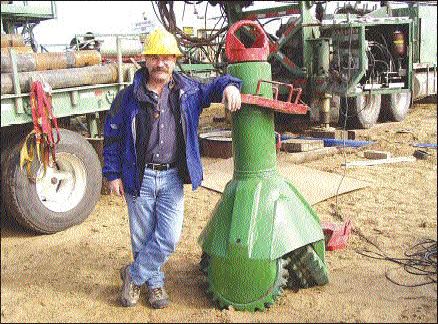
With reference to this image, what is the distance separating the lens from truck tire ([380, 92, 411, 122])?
36.5ft

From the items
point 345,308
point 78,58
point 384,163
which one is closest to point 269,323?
point 345,308

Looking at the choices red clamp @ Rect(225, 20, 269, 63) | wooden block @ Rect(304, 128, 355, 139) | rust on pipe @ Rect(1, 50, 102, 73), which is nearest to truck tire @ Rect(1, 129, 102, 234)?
rust on pipe @ Rect(1, 50, 102, 73)

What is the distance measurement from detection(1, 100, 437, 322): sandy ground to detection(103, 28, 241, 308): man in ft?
1.44

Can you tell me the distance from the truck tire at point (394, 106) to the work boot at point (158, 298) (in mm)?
8701

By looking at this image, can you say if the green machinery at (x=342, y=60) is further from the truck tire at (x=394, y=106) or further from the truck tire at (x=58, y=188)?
the truck tire at (x=58, y=188)

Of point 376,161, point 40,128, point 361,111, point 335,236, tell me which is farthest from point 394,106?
point 40,128

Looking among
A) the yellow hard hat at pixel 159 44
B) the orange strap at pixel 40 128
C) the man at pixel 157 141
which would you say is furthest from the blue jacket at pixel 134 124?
the orange strap at pixel 40 128

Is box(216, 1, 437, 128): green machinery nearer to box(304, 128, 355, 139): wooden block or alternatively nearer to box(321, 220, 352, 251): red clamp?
box(304, 128, 355, 139): wooden block

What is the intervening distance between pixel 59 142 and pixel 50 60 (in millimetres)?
789

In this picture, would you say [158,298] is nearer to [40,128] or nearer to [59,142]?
[40,128]

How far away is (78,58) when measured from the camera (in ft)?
17.8

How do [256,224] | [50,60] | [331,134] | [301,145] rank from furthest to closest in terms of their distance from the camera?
[331,134], [301,145], [50,60], [256,224]

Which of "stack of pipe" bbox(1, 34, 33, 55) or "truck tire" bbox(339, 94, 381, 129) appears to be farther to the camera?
"truck tire" bbox(339, 94, 381, 129)

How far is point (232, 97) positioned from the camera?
3.11 m
